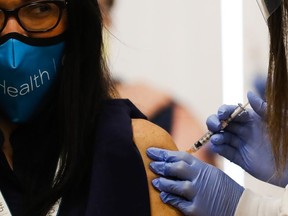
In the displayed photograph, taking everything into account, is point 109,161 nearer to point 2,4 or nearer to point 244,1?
point 2,4

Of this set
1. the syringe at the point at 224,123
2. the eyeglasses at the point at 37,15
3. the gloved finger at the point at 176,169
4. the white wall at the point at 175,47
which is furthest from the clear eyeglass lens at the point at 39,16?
the white wall at the point at 175,47

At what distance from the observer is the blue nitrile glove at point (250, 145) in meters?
1.73

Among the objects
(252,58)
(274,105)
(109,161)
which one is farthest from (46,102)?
(252,58)

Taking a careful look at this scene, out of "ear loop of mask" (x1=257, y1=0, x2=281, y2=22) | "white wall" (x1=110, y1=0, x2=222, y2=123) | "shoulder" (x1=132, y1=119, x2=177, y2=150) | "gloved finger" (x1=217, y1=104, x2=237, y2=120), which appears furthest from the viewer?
"white wall" (x1=110, y1=0, x2=222, y2=123)

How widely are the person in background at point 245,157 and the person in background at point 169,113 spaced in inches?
23.5

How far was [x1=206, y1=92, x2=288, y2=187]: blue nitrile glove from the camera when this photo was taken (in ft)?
5.69

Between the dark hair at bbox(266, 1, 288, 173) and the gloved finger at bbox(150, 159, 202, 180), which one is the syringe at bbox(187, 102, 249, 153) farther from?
the dark hair at bbox(266, 1, 288, 173)

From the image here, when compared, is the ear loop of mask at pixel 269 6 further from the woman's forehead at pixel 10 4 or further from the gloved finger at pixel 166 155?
the woman's forehead at pixel 10 4

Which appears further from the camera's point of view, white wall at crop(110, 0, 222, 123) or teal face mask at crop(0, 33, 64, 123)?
white wall at crop(110, 0, 222, 123)

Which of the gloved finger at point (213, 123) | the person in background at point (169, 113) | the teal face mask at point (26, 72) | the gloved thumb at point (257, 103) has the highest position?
the teal face mask at point (26, 72)

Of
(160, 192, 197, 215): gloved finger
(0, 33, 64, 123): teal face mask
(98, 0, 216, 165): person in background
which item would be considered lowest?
(98, 0, 216, 165): person in background

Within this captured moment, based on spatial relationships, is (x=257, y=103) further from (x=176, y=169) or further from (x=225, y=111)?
(x=176, y=169)

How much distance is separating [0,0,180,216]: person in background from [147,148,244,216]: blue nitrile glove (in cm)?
3

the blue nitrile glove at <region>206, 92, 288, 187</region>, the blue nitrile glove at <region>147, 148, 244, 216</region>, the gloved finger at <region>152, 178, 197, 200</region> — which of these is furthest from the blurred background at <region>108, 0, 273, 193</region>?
the gloved finger at <region>152, 178, 197, 200</region>
